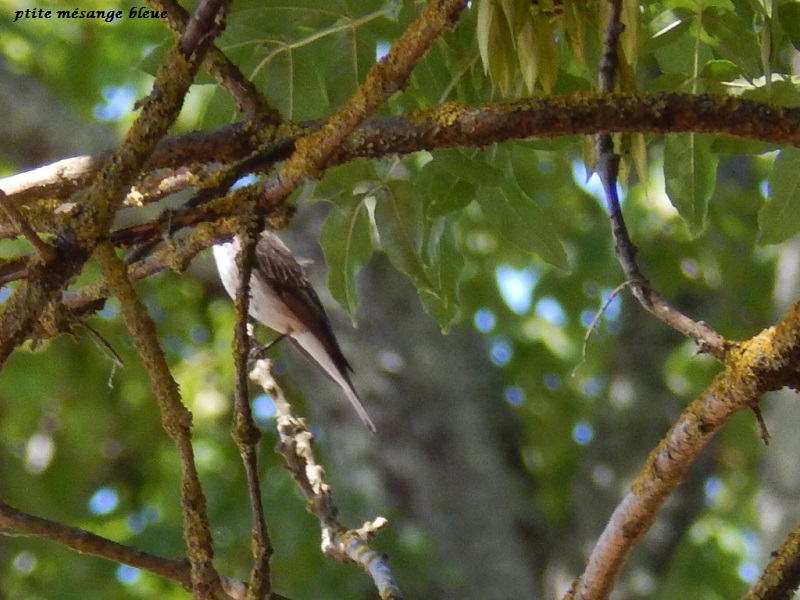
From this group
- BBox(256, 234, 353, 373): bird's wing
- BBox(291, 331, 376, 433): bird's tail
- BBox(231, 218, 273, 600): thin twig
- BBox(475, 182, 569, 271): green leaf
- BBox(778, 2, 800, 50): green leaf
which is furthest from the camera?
BBox(256, 234, 353, 373): bird's wing

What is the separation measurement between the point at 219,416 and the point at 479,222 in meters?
2.12

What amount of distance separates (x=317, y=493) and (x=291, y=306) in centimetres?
326

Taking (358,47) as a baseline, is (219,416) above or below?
above

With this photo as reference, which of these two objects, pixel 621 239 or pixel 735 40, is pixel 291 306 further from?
pixel 735 40

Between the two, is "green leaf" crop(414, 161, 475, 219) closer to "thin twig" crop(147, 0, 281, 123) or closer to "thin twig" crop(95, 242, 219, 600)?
"thin twig" crop(147, 0, 281, 123)

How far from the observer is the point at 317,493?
1.96 metres

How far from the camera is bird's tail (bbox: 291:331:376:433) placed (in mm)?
4793

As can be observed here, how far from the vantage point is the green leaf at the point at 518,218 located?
1.83 m

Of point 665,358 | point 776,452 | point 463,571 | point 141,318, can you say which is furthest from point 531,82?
point 665,358

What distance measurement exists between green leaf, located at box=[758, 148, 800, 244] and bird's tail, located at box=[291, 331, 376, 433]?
307 cm

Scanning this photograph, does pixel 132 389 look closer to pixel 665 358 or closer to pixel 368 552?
pixel 665 358

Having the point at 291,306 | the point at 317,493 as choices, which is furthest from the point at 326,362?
Answer: the point at 317,493

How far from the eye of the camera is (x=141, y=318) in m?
1.21

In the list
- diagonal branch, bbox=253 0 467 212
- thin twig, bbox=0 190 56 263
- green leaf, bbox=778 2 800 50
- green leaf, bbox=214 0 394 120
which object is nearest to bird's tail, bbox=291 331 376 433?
green leaf, bbox=214 0 394 120
